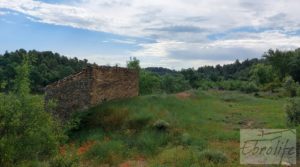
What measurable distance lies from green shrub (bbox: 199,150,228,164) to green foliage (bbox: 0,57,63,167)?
5.37 meters

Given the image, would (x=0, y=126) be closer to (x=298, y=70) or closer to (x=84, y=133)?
(x=84, y=133)

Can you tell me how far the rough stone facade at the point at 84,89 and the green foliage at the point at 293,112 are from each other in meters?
8.20

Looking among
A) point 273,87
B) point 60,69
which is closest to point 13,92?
point 273,87

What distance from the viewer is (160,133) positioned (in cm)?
1444

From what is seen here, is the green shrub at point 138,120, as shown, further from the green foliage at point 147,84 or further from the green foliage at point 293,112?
the green foliage at point 147,84

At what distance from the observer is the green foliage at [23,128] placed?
6.32 metres

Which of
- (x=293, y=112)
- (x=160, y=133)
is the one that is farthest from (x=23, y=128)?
(x=293, y=112)

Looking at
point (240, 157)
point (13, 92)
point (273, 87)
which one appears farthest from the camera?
point (273, 87)

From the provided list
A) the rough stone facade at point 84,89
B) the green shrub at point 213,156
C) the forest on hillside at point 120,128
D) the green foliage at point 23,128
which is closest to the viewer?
the green foliage at point 23,128

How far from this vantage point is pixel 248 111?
68.5ft

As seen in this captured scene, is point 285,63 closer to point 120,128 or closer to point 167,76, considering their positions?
point 167,76

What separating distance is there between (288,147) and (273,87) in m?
37.5

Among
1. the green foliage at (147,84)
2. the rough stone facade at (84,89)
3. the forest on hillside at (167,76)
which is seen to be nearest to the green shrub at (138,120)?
the rough stone facade at (84,89)

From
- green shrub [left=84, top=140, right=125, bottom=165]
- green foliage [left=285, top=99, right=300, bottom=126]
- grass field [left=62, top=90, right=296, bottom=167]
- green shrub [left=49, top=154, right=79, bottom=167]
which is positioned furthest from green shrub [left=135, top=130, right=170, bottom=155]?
green shrub [left=49, top=154, right=79, bottom=167]
